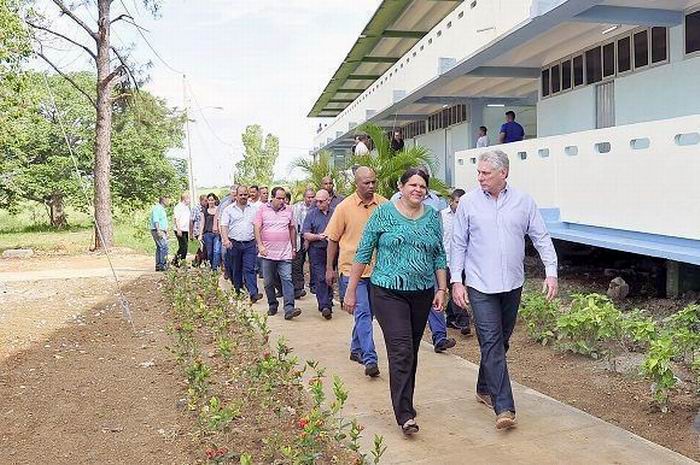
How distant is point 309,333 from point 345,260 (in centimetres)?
206

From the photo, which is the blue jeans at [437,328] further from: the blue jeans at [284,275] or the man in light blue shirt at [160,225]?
the man in light blue shirt at [160,225]

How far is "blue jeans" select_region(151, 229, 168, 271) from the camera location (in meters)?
14.6

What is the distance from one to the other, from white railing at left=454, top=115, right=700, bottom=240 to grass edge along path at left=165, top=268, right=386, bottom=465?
3722 millimetres

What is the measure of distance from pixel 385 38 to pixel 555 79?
34.7 feet

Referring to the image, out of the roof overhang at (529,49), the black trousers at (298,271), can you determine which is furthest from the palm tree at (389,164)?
the black trousers at (298,271)

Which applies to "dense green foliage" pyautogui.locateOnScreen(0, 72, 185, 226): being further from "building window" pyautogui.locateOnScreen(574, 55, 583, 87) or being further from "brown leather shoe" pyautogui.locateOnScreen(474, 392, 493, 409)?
"brown leather shoe" pyautogui.locateOnScreen(474, 392, 493, 409)

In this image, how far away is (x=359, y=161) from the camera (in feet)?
40.2

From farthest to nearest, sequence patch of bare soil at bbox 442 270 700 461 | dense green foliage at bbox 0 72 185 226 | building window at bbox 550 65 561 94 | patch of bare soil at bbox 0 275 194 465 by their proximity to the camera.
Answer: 1. dense green foliage at bbox 0 72 185 226
2. building window at bbox 550 65 561 94
3. patch of bare soil at bbox 0 275 194 465
4. patch of bare soil at bbox 442 270 700 461

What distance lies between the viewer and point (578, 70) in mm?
12812

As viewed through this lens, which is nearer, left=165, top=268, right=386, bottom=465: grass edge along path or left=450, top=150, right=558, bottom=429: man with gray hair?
left=165, top=268, right=386, bottom=465: grass edge along path

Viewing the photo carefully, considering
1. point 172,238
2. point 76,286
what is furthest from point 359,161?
point 172,238

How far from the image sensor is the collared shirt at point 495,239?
4.43 meters

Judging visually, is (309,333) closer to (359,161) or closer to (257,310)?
(257,310)

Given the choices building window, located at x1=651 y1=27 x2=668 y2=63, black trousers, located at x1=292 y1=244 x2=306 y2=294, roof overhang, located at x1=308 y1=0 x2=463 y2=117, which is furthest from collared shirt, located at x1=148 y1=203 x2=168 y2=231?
building window, located at x1=651 y1=27 x2=668 y2=63
